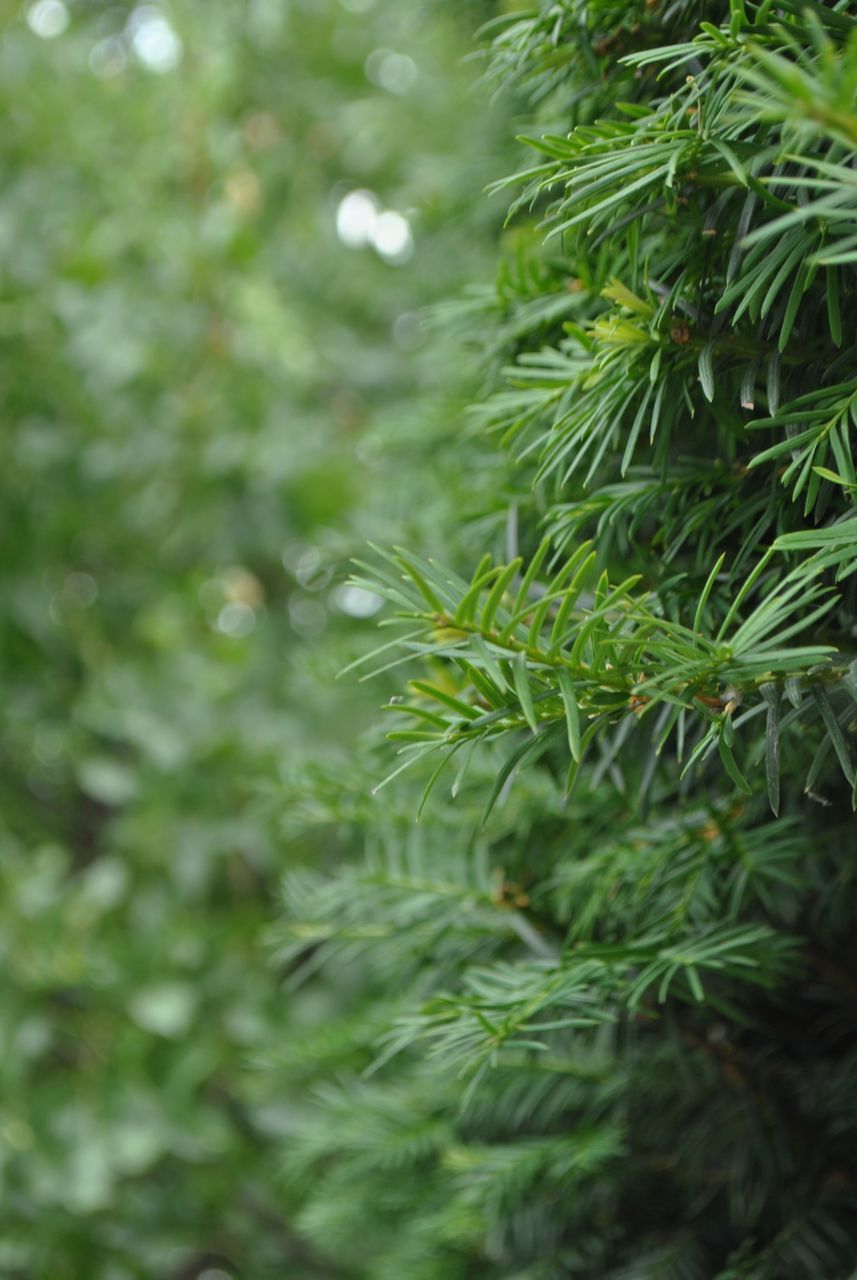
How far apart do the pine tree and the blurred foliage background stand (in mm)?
342

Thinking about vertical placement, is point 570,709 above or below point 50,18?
below

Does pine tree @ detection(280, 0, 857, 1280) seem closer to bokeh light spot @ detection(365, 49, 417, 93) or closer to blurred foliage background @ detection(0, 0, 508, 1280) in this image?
blurred foliage background @ detection(0, 0, 508, 1280)

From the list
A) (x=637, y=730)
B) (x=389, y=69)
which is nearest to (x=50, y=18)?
(x=389, y=69)

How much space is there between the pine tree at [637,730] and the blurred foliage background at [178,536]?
0.34m

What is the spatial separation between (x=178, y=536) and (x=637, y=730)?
760 millimetres

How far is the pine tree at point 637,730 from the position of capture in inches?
9.9

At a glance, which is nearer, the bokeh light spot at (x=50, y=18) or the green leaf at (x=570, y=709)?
the green leaf at (x=570, y=709)

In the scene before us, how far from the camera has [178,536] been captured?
1.06 m

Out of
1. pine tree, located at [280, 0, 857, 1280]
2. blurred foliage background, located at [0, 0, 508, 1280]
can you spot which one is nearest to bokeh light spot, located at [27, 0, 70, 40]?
blurred foliage background, located at [0, 0, 508, 1280]

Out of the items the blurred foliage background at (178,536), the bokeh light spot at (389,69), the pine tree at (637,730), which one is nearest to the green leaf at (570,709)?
the pine tree at (637,730)

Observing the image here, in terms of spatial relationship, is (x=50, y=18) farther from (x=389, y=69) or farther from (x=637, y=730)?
(x=637, y=730)

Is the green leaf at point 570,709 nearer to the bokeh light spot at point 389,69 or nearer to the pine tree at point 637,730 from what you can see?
the pine tree at point 637,730

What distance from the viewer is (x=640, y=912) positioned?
38 cm

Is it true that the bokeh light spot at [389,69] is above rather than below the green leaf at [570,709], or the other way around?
above
